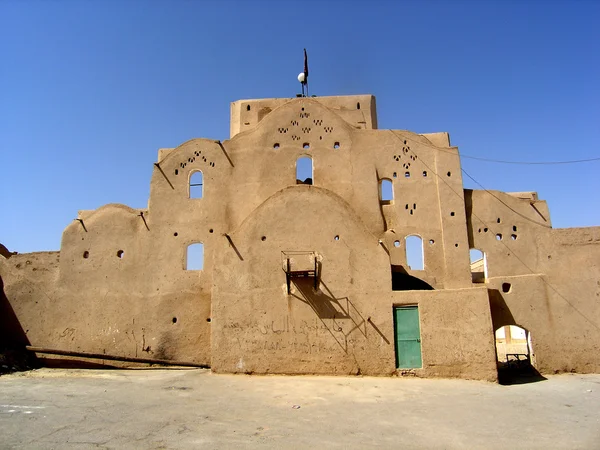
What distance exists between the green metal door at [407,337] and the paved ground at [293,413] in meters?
0.86

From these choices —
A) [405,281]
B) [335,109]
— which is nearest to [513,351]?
[405,281]

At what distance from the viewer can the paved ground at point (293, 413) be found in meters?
8.44

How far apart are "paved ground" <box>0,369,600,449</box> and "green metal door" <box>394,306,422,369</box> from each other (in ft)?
2.83

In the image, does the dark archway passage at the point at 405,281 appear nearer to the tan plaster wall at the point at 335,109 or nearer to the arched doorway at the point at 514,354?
the arched doorway at the point at 514,354

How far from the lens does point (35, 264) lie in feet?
62.3

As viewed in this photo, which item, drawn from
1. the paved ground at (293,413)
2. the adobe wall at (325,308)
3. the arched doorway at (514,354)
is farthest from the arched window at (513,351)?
the adobe wall at (325,308)

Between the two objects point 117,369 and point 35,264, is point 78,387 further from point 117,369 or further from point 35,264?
point 35,264

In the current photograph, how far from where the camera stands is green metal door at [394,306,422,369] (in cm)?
1457

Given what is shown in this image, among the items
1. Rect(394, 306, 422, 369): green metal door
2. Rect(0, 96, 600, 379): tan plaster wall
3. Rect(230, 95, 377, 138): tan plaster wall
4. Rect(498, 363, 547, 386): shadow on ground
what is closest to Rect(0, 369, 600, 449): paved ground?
Rect(498, 363, 547, 386): shadow on ground

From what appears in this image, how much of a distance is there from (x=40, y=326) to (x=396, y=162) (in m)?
15.8

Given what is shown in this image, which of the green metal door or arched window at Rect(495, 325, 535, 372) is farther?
arched window at Rect(495, 325, 535, 372)

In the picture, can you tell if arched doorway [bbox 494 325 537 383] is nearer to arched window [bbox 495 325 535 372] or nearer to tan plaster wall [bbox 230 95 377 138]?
arched window [bbox 495 325 535 372]

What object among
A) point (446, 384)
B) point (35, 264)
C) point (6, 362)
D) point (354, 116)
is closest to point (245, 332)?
point (446, 384)

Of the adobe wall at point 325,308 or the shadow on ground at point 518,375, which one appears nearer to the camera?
the adobe wall at point 325,308
